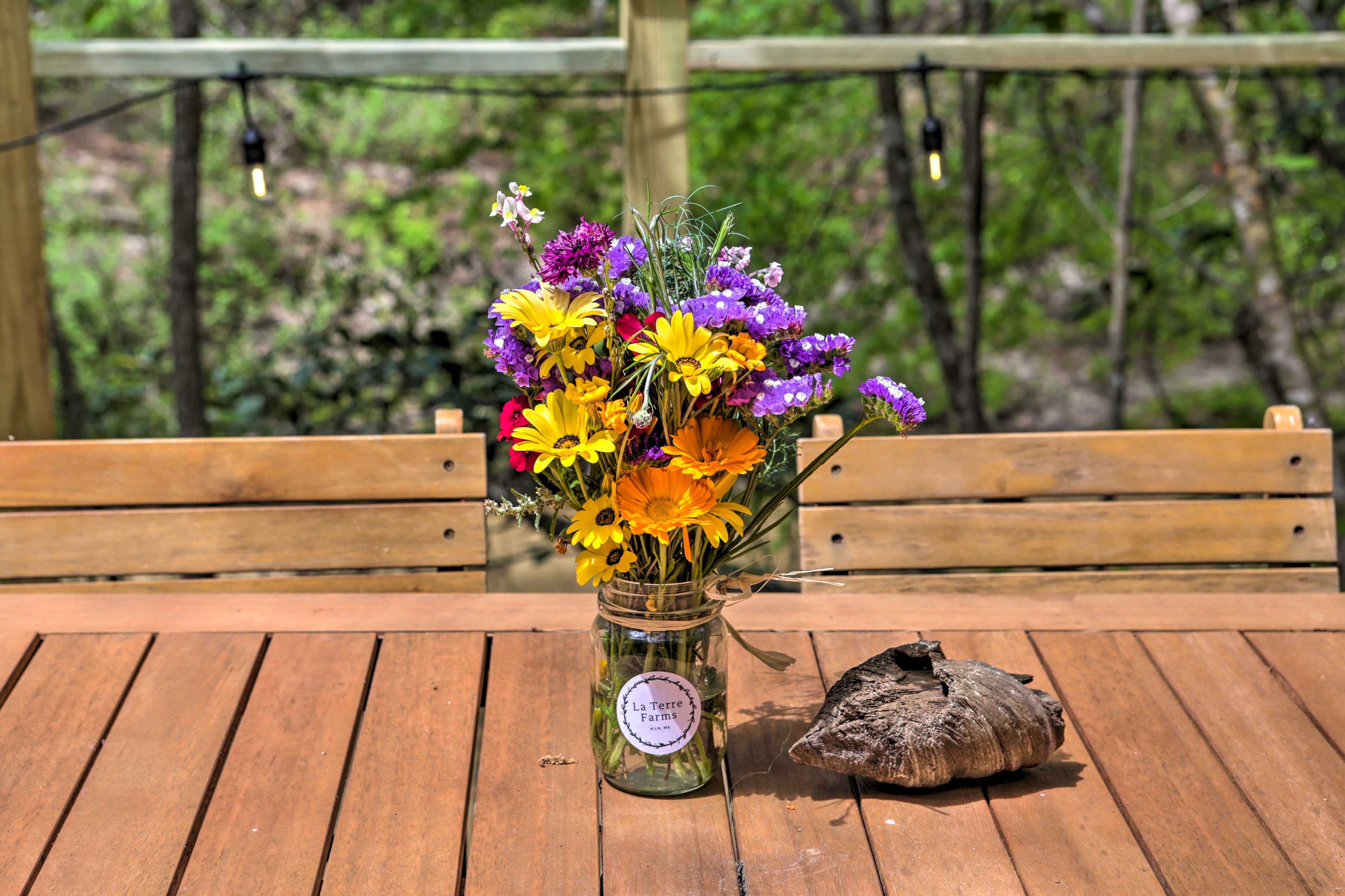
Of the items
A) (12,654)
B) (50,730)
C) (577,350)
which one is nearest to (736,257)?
(577,350)

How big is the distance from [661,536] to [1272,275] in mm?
3868

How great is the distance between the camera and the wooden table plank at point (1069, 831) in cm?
96

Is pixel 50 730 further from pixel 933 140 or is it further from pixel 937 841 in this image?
pixel 933 140

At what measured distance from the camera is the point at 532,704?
1.24m

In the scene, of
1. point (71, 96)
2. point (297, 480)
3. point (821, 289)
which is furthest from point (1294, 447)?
point (71, 96)

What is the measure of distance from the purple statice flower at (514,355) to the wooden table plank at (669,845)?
Answer: 38 cm

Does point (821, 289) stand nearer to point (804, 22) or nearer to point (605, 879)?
point (804, 22)

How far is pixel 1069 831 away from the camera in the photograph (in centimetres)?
103

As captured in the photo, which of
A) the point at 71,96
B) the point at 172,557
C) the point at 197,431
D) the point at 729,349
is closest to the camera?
the point at 729,349

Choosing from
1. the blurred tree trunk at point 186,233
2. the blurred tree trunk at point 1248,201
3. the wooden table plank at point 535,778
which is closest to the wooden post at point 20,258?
the blurred tree trunk at point 186,233

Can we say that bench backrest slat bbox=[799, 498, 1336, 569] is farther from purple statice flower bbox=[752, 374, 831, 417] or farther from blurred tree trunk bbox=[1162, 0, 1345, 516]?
blurred tree trunk bbox=[1162, 0, 1345, 516]

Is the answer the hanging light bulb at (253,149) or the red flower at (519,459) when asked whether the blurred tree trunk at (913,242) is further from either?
the red flower at (519,459)

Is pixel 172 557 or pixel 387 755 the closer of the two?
pixel 387 755

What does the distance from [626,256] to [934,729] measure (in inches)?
Answer: 19.4
